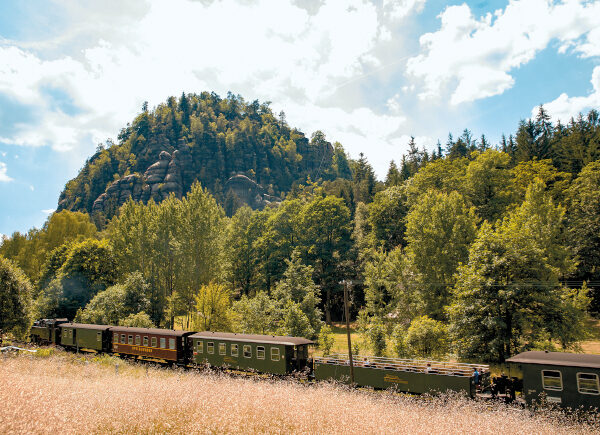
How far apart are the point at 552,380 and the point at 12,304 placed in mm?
35556

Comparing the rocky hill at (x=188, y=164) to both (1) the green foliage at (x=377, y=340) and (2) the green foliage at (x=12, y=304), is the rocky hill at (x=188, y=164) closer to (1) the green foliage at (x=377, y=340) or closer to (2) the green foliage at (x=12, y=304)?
(2) the green foliage at (x=12, y=304)

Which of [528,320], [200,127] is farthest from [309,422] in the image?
[200,127]

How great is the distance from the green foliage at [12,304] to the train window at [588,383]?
36.2 m

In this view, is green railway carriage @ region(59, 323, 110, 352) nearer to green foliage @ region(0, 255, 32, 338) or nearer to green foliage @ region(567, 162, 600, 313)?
green foliage @ region(0, 255, 32, 338)

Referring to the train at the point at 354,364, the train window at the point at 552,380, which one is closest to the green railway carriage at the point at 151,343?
the train at the point at 354,364

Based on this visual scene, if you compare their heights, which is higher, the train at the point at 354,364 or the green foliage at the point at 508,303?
the green foliage at the point at 508,303

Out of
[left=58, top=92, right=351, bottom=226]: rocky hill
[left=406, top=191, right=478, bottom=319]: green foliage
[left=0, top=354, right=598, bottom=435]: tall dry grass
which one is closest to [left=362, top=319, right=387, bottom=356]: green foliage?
[left=406, top=191, right=478, bottom=319]: green foliage

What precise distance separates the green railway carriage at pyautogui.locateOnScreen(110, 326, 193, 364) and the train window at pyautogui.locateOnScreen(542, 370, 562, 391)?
24114 mm

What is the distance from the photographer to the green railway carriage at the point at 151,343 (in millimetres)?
29062

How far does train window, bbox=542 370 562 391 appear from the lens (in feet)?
52.4

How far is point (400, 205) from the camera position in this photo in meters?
61.6

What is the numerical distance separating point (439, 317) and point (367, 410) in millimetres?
26307

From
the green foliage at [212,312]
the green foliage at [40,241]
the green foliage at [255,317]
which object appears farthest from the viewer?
the green foliage at [40,241]

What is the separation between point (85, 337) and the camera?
35.2 meters
